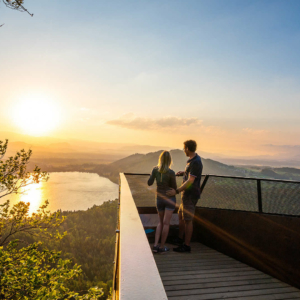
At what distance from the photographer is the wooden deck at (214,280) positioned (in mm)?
2910

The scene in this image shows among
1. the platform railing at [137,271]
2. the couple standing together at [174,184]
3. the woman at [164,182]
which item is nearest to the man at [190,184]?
the couple standing together at [174,184]

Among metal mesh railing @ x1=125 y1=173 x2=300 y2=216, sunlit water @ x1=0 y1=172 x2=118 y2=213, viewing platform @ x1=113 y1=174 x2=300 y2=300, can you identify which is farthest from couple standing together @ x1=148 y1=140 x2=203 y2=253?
sunlit water @ x1=0 y1=172 x2=118 y2=213

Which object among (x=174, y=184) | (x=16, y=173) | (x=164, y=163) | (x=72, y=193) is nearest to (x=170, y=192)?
(x=174, y=184)

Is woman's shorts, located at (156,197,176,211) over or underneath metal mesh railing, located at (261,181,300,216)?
underneath

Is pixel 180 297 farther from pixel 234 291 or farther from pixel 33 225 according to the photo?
pixel 33 225

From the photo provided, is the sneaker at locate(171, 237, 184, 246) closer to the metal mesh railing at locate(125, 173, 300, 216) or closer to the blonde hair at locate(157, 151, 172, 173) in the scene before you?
the metal mesh railing at locate(125, 173, 300, 216)

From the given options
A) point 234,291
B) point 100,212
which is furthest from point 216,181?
point 100,212

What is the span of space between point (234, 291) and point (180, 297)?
73 centimetres

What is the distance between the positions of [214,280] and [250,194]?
5.46ft

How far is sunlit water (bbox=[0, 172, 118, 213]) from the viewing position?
109 m

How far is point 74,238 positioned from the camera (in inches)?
2613

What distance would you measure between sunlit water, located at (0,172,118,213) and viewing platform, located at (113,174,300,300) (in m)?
99.5

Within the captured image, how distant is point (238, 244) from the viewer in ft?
13.1

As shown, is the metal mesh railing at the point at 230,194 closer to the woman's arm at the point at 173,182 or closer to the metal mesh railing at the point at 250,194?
the metal mesh railing at the point at 250,194
